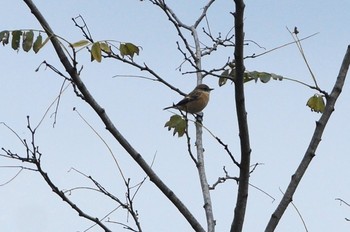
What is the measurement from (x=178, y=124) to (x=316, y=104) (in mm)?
852

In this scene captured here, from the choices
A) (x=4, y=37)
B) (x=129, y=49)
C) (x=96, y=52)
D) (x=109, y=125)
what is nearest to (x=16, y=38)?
(x=4, y=37)

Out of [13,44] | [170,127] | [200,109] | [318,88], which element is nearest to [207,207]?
[170,127]

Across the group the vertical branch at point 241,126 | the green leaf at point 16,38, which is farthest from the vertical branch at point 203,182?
the green leaf at point 16,38

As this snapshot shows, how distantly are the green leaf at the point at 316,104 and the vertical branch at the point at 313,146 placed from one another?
621 millimetres

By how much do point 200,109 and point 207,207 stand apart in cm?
435

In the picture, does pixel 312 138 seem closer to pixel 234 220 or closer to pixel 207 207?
pixel 234 220

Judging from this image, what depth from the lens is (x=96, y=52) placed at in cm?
274

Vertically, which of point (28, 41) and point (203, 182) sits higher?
point (28, 41)

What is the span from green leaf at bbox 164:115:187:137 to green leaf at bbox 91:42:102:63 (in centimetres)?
99

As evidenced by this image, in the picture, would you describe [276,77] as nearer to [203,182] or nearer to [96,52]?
[203,182]

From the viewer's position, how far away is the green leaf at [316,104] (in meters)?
3.12

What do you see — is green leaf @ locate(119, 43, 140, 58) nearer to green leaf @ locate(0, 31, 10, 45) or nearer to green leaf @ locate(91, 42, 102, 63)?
A: green leaf @ locate(91, 42, 102, 63)

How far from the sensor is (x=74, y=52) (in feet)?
7.55

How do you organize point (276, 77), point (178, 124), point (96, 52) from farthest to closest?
point (178, 124) → point (276, 77) → point (96, 52)
